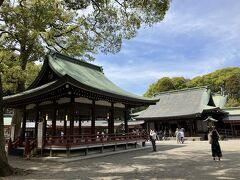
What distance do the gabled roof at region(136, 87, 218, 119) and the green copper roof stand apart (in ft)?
46.2

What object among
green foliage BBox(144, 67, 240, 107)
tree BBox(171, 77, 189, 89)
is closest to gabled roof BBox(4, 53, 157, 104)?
green foliage BBox(144, 67, 240, 107)

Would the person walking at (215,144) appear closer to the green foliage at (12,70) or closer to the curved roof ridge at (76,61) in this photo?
the curved roof ridge at (76,61)

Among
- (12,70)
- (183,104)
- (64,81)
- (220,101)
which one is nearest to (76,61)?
(12,70)

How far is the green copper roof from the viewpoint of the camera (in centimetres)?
1811

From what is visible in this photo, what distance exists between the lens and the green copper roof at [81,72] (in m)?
18.1

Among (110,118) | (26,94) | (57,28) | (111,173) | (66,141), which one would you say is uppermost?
(57,28)

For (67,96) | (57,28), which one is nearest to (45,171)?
(67,96)

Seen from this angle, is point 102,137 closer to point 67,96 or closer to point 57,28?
point 67,96

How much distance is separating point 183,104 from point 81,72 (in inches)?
879

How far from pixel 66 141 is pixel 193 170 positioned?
26.2 feet

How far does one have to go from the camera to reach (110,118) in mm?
21766

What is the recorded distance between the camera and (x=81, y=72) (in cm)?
2155

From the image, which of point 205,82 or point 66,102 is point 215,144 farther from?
point 205,82

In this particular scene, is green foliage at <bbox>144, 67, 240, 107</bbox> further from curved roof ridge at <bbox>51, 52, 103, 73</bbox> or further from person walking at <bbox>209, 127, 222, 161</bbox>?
person walking at <bbox>209, 127, 222, 161</bbox>
